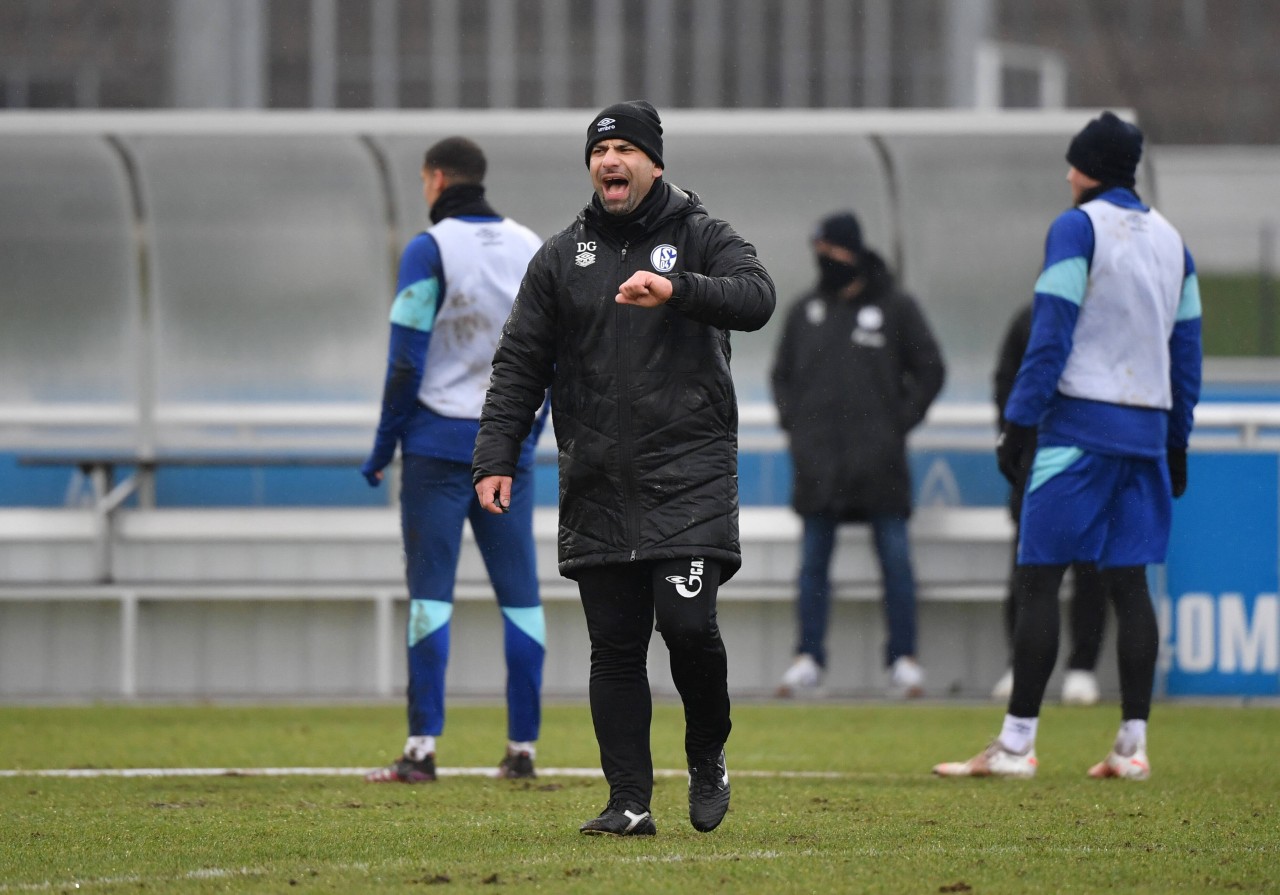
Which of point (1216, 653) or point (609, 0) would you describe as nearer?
point (1216, 653)

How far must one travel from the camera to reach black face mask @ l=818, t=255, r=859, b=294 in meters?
10.8

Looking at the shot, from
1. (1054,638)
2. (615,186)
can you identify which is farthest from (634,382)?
(1054,638)

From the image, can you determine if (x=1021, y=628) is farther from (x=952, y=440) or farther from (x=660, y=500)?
(x=952, y=440)

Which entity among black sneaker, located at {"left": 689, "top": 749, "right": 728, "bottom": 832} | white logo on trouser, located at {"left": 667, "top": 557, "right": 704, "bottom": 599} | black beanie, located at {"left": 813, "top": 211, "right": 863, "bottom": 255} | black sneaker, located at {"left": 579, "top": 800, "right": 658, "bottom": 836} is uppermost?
black beanie, located at {"left": 813, "top": 211, "right": 863, "bottom": 255}

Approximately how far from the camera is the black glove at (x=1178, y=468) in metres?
7.22

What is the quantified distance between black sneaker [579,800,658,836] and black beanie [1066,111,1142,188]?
2.65 m

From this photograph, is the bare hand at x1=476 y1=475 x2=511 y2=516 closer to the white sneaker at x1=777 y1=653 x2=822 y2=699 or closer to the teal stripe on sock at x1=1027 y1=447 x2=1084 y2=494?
the teal stripe on sock at x1=1027 y1=447 x2=1084 y2=494

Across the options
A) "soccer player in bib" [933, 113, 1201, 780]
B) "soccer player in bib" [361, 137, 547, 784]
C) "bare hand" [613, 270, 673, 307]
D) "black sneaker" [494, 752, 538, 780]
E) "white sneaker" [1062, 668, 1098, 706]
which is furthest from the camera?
"white sneaker" [1062, 668, 1098, 706]

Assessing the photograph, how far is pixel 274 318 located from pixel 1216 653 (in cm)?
487

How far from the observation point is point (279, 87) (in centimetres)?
4712

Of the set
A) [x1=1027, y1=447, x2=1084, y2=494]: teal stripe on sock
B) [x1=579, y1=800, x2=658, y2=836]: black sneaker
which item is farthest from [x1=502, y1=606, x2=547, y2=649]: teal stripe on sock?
[x1=579, y1=800, x2=658, y2=836]: black sneaker

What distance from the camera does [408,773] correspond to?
6.96 meters

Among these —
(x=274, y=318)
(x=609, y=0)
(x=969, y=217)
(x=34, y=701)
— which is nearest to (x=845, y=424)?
(x=969, y=217)

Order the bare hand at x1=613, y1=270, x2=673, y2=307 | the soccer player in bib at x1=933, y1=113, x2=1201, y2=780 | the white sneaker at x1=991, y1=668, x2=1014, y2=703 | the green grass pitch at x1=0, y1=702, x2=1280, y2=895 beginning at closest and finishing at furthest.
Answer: the green grass pitch at x1=0, y1=702, x2=1280, y2=895
the bare hand at x1=613, y1=270, x2=673, y2=307
the soccer player in bib at x1=933, y1=113, x2=1201, y2=780
the white sneaker at x1=991, y1=668, x2=1014, y2=703
